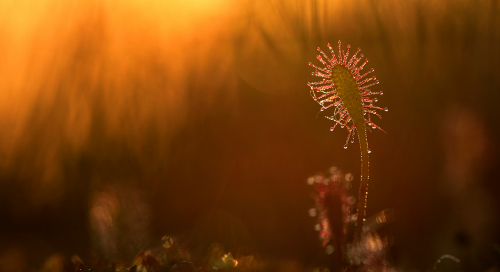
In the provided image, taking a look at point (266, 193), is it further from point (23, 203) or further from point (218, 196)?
point (23, 203)

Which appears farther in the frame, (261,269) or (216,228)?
(216,228)

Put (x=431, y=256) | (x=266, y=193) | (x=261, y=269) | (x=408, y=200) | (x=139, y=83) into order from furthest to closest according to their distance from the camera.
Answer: (x=139, y=83) → (x=266, y=193) → (x=408, y=200) → (x=431, y=256) → (x=261, y=269)

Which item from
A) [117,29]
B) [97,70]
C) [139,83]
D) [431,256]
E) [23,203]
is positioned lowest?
[431,256]

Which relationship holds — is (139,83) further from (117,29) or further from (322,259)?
(322,259)

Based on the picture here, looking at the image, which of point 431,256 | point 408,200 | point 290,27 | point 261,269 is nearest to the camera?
point 261,269

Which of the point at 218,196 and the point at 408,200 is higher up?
the point at 218,196

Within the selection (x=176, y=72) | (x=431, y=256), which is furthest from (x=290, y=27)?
(x=431, y=256)

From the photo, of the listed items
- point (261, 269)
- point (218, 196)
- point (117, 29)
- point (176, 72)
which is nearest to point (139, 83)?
point (176, 72)
